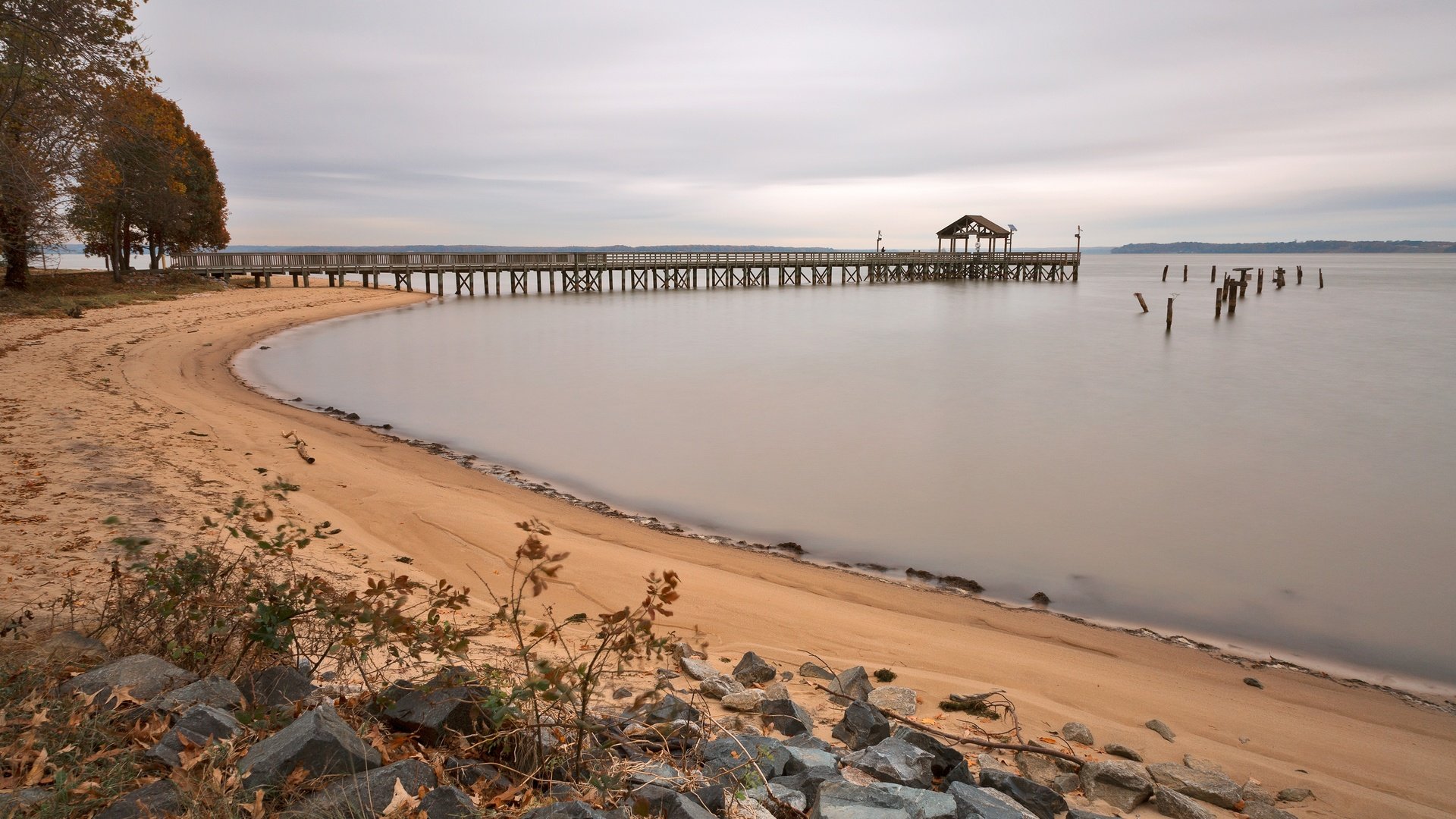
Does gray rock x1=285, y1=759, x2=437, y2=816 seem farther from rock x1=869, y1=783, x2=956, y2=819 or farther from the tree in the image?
the tree

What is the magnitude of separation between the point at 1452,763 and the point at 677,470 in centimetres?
1033

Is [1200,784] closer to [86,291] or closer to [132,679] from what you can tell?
[132,679]

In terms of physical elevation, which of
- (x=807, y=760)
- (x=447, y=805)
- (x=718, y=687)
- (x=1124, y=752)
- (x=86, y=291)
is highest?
(x=86, y=291)

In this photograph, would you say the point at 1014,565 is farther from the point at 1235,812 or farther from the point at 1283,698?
the point at 1235,812

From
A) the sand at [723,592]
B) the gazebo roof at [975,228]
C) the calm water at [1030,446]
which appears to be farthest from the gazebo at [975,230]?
the sand at [723,592]

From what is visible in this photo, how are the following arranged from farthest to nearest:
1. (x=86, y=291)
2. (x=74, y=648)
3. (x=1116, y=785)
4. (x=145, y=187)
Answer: (x=86, y=291)
(x=145, y=187)
(x=1116, y=785)
(x=74, y=648)

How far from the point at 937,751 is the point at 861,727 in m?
0.45

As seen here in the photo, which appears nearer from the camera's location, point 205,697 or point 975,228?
point 205,697

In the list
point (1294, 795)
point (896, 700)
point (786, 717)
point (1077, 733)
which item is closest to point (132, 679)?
point (786, 717)

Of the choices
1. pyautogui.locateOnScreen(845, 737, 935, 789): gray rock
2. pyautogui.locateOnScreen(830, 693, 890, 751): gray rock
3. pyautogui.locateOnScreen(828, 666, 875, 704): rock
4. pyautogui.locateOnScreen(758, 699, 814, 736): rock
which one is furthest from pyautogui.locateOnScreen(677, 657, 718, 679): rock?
pyautogui.locateOnScreen(845, 737, 935, 789): gray rock

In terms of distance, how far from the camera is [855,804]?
3514mm

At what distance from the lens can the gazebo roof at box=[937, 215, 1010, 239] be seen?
70625mm

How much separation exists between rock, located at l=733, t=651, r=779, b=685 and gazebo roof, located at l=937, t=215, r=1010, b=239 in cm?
7009

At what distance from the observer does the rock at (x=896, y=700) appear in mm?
5117
